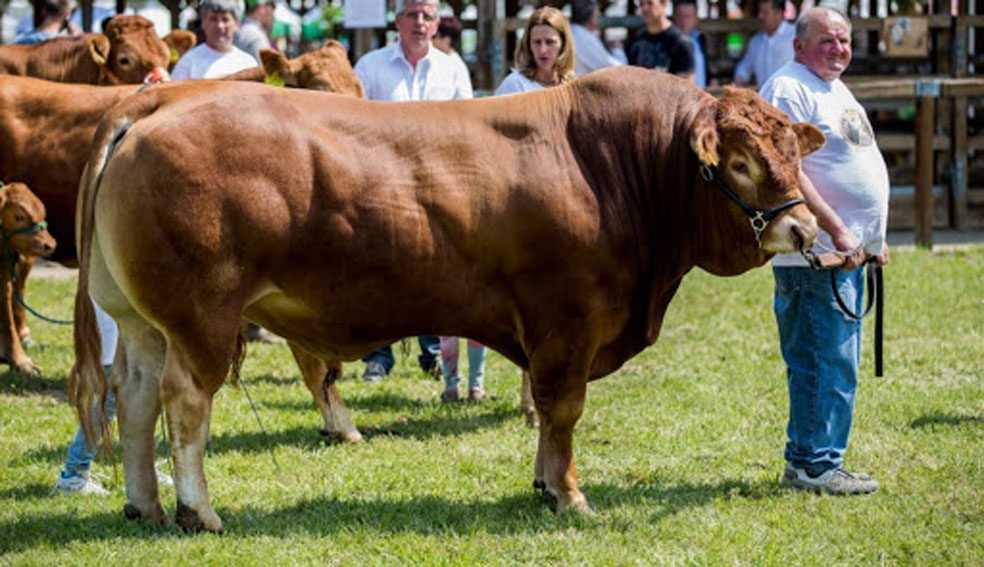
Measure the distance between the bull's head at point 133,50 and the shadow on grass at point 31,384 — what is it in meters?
1.98

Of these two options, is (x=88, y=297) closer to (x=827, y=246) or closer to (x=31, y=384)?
(x=827, y=246)

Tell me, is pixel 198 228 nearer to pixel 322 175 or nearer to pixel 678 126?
pixel 322 175

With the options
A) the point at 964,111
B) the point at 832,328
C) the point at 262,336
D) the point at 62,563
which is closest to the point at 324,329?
the point at 62,563

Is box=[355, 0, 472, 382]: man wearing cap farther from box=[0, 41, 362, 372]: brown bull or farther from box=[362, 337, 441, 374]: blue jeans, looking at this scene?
box=[362, 337, 441, 374]: blue jeans

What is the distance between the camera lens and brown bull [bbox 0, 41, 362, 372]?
26.0 ft

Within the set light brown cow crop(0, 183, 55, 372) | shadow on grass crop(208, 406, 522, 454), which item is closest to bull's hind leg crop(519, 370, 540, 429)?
shadow on grass crop(208, 406, 522, 454)

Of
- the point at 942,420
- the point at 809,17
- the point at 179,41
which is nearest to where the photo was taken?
the point at 809,17

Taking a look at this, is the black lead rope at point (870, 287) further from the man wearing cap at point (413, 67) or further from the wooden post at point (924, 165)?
the wooden post at point (924, 165)

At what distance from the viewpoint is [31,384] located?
8727 mm

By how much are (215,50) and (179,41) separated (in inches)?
41.7

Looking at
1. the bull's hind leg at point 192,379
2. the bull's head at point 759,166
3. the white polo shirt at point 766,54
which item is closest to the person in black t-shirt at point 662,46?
the white polo shirt at point 766,54

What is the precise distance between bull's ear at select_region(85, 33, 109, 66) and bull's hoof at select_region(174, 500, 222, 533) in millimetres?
4439

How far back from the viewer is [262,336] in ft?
34.0

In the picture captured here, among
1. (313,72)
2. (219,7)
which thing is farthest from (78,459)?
(219,7)
